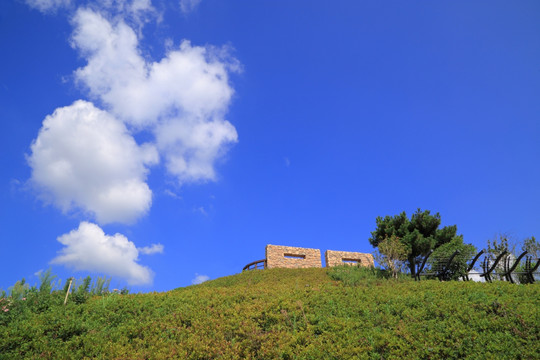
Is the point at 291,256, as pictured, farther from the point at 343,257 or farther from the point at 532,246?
the point at 532,246

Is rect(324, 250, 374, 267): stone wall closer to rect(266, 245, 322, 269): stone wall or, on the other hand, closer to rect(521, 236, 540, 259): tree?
rect(266, 245, 322, 269): stone wall

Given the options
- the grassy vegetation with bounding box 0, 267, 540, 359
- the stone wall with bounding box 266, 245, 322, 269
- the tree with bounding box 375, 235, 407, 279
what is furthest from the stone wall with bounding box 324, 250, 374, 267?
the grassy vegetation with bounding box 0, 267, 540, 359

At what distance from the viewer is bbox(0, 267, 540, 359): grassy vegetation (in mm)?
7148

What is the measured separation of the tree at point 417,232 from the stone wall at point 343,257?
222cm

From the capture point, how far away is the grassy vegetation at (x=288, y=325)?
7.15 meters

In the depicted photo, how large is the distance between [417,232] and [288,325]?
21.7m

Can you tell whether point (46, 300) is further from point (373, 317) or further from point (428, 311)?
point (428, 311)

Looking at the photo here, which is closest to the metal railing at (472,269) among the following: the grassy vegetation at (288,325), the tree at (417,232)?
the grassy vegetation at (288,325)

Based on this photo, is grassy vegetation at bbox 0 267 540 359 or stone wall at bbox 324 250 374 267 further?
stone wall at bbox 324 250 374 267

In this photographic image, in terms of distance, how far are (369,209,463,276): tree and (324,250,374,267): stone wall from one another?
7.27 feet

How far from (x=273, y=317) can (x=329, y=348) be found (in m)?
2.27

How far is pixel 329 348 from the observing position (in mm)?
7484

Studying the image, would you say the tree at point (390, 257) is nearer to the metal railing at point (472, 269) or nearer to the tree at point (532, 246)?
the metal railing at point (472, 269)

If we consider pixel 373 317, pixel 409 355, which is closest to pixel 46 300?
pixel 373 317
